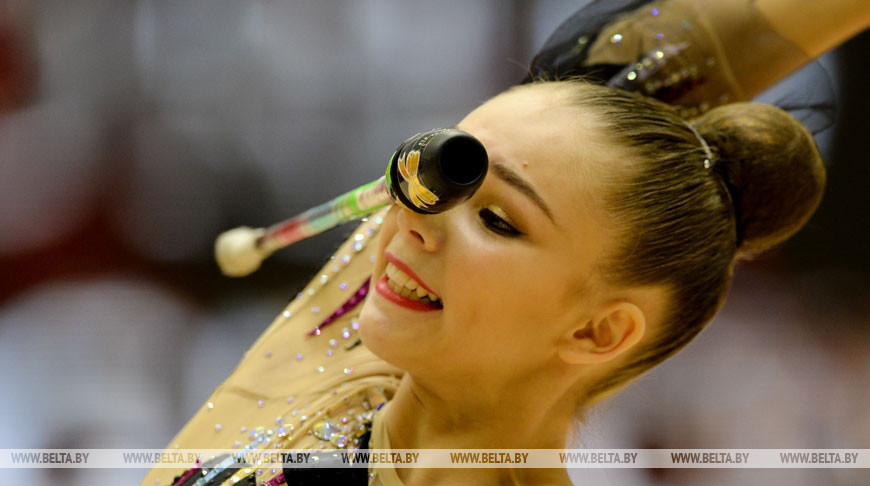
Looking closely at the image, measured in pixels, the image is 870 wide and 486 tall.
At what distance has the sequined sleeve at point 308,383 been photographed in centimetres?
74

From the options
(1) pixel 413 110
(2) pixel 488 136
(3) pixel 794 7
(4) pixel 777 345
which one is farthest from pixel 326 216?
(4) pixel 777 345

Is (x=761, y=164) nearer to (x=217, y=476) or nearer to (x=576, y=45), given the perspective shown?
(x=576, y=45)

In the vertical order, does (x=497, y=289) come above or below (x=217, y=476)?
above

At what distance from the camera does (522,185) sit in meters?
0.61

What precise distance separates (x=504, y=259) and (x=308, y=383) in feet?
0.93

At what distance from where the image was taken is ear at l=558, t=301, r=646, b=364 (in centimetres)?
65

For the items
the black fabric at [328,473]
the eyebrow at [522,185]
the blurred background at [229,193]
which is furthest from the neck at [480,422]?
the blurred background at [229,193]

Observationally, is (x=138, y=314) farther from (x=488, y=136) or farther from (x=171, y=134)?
(x=488, y=136)

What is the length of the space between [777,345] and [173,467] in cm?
71

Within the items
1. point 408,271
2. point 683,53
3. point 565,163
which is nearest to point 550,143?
point 565,163

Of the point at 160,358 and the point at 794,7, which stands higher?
the point at 794,7

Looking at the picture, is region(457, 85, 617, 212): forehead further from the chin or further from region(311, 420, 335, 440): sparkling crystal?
region(311, 420, 335, 440): sparkling crystal

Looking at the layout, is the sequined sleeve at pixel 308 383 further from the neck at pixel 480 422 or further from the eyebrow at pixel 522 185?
the eyebrow at pixel 522 185

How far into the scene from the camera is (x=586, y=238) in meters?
0.63
